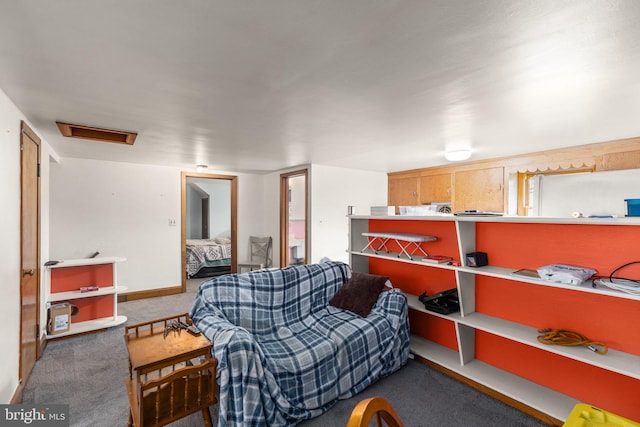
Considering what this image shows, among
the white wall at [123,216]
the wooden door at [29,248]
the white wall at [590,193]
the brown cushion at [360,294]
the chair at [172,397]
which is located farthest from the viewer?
the white wall at [123,216]

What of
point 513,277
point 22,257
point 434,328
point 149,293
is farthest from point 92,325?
point 513,277

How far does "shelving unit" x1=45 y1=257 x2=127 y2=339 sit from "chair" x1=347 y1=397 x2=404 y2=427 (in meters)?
3.85

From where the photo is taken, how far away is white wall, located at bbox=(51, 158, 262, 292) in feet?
14.1

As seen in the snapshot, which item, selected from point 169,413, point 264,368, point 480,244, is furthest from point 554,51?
point 169,413

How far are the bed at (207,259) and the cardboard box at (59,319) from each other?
2735 millimetres

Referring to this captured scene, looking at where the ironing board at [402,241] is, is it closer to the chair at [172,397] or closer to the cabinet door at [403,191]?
the chair at [172,397]

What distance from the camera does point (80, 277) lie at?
12.1ft

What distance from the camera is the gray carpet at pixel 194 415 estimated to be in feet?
6.55

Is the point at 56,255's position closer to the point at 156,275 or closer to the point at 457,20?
the point at 156,275

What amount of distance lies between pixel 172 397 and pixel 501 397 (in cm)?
218

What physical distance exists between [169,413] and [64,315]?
2.60 meters

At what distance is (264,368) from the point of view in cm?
186

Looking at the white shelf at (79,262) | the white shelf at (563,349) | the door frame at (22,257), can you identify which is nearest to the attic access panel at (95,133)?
the door frame at (22,257)

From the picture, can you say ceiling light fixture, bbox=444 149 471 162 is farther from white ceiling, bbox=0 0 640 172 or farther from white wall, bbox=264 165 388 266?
white wall, bbox=264 165 388 266
